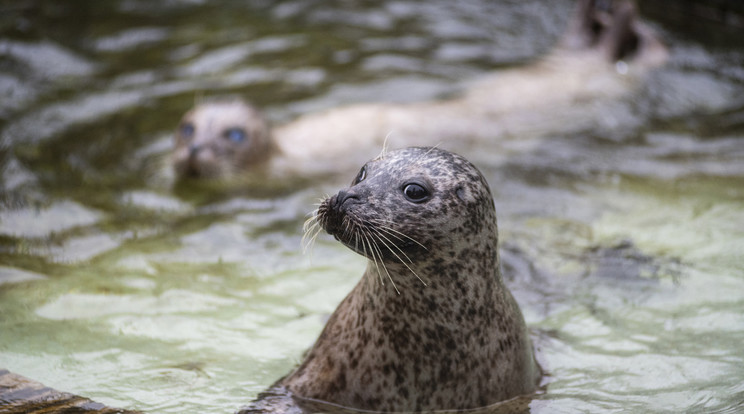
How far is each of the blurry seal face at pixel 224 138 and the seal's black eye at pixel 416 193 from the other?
3.98 meters

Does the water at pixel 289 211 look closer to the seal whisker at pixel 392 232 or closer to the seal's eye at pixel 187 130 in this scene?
the seal's eye at pixel 187 130

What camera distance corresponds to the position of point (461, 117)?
7766mm

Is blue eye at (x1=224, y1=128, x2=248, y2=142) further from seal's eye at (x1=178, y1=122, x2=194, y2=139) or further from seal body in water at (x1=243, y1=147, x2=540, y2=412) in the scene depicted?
seal body in water at (x1=243, y1=147, x2=540, y2=412)

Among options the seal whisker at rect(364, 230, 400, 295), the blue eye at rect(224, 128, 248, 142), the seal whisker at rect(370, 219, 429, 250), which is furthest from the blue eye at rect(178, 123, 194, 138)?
the seal whisker at rect(370, 219, 429, 250)

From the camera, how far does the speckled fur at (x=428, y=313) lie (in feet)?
11.3

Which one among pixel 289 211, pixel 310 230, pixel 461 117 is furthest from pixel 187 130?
pixel 310 230

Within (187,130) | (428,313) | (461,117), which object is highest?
(461,117)

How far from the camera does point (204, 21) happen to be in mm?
10109

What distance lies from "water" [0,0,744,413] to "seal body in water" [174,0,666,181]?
0.25 m

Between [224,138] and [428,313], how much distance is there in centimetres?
432

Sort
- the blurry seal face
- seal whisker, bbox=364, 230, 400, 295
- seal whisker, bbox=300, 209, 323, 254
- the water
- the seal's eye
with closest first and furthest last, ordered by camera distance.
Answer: seal whisker, bbox=364, 230, 400, 295 → seal whisker, bbox=300, 209, 323, 254 → the water → the blurry seal face → the seal's eye

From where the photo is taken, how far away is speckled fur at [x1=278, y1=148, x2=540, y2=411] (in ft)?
11.3

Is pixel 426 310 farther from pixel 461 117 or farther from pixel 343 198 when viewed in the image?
pixel 461 117

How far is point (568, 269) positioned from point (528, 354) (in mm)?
1404
